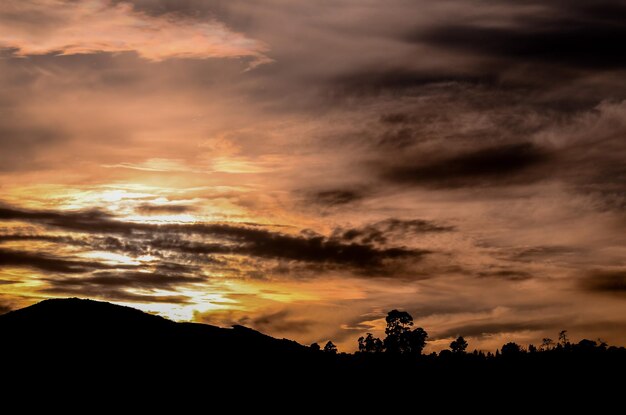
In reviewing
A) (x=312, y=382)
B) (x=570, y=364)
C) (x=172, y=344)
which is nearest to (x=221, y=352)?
(x=172, y=344)

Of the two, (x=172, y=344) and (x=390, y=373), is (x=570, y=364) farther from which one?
(x=172, y=344)

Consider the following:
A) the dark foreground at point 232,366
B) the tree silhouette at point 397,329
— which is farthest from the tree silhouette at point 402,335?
the dark foreground at point 232,366

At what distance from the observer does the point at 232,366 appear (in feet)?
178

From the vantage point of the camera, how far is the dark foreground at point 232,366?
165ft

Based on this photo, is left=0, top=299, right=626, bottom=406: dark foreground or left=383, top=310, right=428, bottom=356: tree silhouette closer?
left=0, top=299, right=626, bottom=406: dark foreground

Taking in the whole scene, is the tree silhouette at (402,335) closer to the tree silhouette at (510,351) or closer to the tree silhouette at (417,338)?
the tree silhouette at (417,338)

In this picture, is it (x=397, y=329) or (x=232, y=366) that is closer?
(x=232, y=366)

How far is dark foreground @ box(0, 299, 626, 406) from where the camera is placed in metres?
50.4

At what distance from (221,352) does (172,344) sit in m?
3.60

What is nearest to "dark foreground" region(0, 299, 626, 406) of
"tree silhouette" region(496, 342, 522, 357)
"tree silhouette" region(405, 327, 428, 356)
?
"tree silhouette" region(496, 342, 522, 357)

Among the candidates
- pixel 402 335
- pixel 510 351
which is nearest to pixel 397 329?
pixel 402 335

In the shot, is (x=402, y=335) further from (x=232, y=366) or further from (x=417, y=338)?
(x=232, y=366)

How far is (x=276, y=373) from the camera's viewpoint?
54.6 metres

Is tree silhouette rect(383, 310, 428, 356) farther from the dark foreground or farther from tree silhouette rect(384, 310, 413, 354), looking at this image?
the dark foreground
